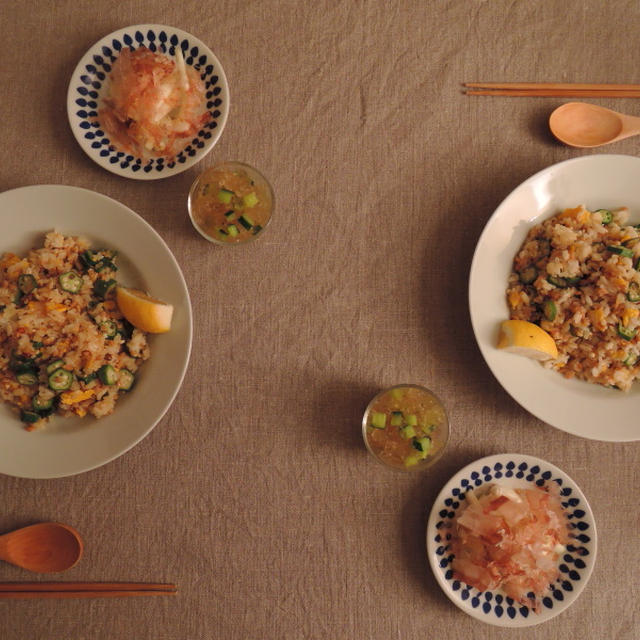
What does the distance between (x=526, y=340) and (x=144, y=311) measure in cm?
113

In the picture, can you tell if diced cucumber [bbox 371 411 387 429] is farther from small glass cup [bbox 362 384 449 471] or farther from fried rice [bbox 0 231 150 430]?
fried rice [bbox 0 231 150 430]

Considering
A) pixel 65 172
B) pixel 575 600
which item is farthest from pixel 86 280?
pixel 575 600

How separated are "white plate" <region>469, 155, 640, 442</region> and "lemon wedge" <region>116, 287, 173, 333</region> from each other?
3.05ft

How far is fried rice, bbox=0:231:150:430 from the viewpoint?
161cm

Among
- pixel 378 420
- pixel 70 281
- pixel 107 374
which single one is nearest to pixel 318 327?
pixel 378 420

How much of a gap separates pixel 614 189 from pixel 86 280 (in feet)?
5.53

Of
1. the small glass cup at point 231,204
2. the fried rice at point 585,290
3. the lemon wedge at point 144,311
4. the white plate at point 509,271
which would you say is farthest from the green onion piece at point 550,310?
the lemon wedge at point 144,311

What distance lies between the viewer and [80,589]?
5.74 feet

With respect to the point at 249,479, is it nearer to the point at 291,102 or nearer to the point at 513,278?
the point at 513,278

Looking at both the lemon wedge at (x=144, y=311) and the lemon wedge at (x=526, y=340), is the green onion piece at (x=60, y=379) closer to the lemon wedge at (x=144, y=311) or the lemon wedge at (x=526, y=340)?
the lemon wedge at (x=144, y=311)

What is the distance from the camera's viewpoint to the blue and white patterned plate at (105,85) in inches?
67.8

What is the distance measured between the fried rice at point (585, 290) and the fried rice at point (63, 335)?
124cm

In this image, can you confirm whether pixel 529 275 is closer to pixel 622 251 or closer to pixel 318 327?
pixel 622 251

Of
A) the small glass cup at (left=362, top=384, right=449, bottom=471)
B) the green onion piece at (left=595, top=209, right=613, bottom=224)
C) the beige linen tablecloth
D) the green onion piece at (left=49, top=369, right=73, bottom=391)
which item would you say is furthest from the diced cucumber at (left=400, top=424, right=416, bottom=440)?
the green onion piece at (left=49, top=369, right=73, bottom=391)
